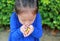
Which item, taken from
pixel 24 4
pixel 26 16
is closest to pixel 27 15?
pixel 26 16

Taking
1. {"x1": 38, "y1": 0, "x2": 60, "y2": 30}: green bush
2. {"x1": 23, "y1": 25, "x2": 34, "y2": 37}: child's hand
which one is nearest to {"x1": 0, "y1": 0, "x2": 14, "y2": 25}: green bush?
{"x1": 38, "y1": 0, "x2": 60, "y2": 30}: green bush

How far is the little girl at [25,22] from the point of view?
7.47ft

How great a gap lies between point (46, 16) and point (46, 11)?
0.10 m

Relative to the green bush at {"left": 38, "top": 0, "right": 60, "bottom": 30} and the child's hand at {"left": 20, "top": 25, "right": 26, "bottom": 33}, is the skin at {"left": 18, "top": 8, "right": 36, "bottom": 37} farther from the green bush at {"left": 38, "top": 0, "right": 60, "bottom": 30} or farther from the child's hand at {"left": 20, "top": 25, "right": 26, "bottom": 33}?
the green bush at {"left": 38, "top": 0, "right": 60, "bottom": 30}

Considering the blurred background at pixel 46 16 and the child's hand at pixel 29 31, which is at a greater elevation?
the child's hand at pixel 29 31

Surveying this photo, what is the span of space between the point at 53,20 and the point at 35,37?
145cm

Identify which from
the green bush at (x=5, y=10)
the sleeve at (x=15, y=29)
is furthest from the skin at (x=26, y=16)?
the green bush at (x=5, y=10)

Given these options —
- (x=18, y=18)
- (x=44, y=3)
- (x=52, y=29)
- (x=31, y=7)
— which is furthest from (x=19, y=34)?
(x=52, y=29)

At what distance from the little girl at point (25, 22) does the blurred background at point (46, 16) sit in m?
1.31

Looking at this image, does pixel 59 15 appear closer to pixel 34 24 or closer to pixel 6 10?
pixel 6 10

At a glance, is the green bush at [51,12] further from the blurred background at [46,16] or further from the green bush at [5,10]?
the green bush at [5,10]

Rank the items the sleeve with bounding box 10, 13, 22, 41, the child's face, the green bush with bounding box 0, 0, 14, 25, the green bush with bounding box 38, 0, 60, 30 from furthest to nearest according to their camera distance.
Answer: the green bush with bounding box 0, 0, 14, 25 → the green bush with bounding box 38, 0, 60, 30 → the sleeve with bounding box 10, 13, 22, 41 → the child's face

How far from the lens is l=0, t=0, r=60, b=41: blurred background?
3839mm

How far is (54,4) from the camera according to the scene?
3820mm
